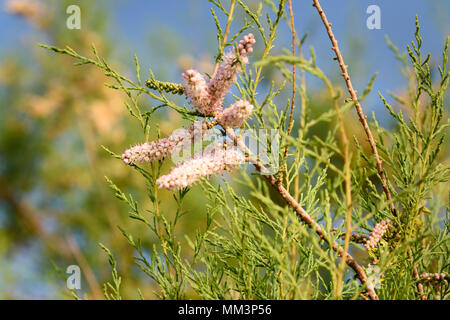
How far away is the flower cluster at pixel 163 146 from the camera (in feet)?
1.81

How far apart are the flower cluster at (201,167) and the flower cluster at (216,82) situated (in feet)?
0.20

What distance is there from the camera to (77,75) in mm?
A: 2824

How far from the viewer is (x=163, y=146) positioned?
1.82 feet

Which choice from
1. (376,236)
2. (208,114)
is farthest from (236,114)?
(376,236)

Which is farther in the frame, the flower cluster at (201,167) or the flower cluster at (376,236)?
the flower cluster at (376,236)

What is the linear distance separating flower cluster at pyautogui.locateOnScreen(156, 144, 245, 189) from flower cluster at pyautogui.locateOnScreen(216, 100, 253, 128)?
4 cm

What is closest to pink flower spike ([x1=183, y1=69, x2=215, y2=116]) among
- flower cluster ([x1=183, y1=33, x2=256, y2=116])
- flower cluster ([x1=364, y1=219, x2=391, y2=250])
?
flower cluster ([x1=183, y1=33, x2=256, y2=116])

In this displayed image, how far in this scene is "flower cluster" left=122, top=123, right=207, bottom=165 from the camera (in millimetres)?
552

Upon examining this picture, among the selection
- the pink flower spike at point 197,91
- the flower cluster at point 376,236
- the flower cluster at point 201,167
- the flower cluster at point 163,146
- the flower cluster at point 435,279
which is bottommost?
the flower cluster at point 435,279

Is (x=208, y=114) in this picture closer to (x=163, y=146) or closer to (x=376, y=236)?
(x=163, y=146)

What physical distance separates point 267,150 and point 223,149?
8 centimetres

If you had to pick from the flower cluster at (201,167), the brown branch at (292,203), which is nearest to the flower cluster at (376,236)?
the brown branch at (292,203)

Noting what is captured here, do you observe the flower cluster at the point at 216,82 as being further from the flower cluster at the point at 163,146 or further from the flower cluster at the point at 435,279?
the flower cluster at the point at 435,279

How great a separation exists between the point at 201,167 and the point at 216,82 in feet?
0.40
